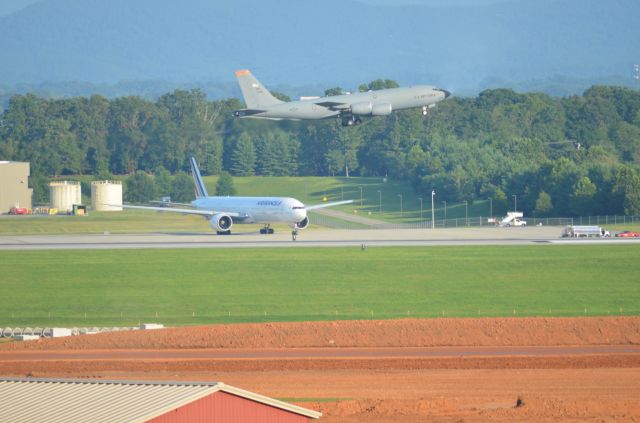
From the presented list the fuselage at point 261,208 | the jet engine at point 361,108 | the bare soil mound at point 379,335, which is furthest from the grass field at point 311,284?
the fuselage at point 261,208

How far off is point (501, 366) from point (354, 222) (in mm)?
89146

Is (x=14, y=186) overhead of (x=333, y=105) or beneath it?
beneath

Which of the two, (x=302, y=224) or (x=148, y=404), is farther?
(x=302, y=224)

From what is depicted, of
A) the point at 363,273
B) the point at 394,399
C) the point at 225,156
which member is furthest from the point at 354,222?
the point at 394,399

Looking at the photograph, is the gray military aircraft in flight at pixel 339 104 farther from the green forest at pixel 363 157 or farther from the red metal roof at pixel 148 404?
the red metal roof at pixel 148 404

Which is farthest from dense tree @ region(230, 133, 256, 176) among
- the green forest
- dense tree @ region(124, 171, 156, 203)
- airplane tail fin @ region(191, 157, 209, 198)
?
airplane tail fin @ region(191, 157, 209, 198)

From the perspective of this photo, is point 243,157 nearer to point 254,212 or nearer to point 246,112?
point 254,212

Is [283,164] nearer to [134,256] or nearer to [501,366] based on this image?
[134,256]

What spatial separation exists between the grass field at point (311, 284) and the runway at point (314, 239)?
506 cm

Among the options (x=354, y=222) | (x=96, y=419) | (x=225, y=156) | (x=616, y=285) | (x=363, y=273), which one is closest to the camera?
(x=96, y=419)

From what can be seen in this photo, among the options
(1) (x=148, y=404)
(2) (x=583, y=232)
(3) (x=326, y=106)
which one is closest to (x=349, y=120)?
(3) (x=326, y=106)

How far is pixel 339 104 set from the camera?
295 feet

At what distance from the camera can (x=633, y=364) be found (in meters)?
48.5

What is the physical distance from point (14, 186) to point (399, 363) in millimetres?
120003
